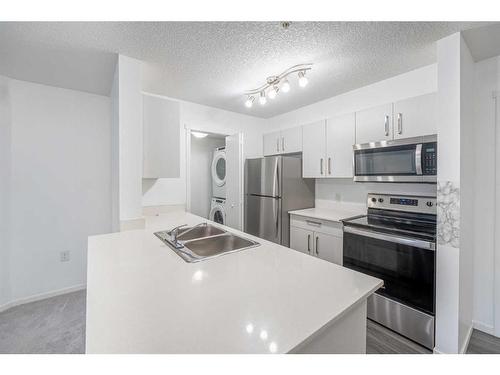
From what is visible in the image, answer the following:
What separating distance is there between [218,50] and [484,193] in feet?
8.24

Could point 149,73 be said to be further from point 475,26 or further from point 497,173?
point 497,173

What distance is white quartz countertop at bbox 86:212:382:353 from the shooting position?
59 centimetres

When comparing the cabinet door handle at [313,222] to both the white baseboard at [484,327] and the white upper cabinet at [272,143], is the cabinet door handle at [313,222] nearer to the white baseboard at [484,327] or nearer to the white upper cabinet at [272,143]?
the white upper cabinet at [272,143]

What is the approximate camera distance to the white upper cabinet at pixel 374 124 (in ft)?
6.83

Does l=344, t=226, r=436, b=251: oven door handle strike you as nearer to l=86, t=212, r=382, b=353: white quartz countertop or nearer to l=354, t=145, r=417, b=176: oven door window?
l=354, t=145, r=417, b=176: oven door window

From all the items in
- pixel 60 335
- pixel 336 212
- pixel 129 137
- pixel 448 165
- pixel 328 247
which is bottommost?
pixel 60 335

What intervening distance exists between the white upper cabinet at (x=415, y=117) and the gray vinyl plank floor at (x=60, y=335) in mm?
1696

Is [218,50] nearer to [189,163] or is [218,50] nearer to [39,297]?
[189,163]

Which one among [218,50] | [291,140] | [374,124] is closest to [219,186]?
[291,140]

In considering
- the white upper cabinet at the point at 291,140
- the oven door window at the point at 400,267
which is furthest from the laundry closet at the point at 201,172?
the oven door window at the point at 400,267

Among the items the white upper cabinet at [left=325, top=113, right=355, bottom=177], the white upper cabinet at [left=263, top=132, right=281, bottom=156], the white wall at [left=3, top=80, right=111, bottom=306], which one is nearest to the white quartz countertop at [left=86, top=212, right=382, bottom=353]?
the white upper cabinet at [left=325, top=113, right=355, bottom=177]

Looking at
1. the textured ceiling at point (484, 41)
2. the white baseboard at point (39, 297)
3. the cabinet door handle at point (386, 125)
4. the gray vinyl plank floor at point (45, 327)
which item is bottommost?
the gray vinyl plank floor at point (45, 327)

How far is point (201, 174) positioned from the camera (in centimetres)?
474

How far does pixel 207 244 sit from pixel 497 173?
2434mm
